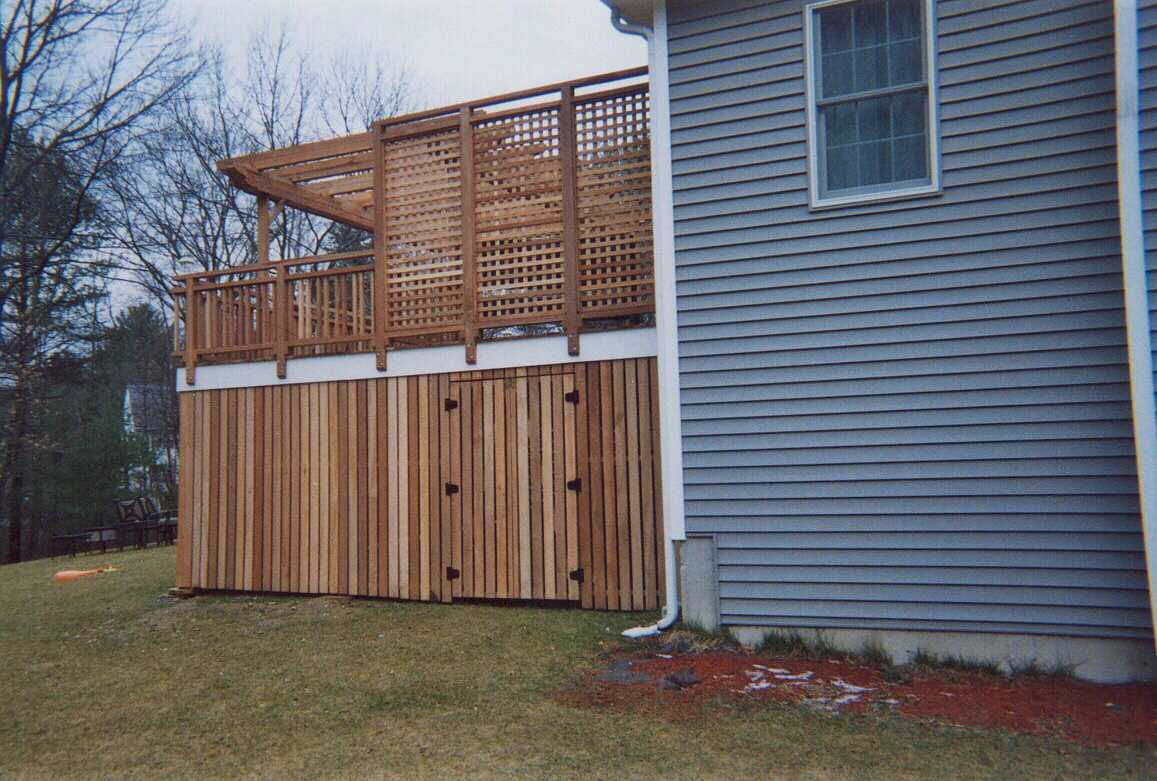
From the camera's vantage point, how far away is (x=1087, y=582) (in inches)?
164

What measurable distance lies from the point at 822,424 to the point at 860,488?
442mm

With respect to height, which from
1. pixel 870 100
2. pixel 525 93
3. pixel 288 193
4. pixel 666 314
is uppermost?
pixel 525 93

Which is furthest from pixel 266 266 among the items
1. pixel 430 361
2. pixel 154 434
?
pixel 154 434

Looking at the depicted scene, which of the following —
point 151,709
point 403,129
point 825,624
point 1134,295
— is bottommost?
point 151,709

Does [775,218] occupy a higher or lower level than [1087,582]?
higher

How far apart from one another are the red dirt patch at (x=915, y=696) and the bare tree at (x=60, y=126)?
15158 mm

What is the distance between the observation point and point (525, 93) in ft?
21.0

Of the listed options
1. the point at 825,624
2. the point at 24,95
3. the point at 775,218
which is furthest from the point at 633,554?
the point at 24,95

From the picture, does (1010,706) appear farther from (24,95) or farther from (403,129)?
(24,95)

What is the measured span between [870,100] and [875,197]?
0.65 metres

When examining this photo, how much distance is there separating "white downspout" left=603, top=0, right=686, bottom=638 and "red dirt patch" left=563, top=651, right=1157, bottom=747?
76cm

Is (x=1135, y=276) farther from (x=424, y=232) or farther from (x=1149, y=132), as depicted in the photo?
(x=424, y=232)

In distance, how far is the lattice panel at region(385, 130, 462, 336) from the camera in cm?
669

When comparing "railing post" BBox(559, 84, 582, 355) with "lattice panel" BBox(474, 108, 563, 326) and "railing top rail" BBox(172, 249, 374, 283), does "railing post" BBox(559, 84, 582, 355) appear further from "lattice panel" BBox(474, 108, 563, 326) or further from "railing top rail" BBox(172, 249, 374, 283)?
"railing top rail" BBox(172, 249, 374, 283)
